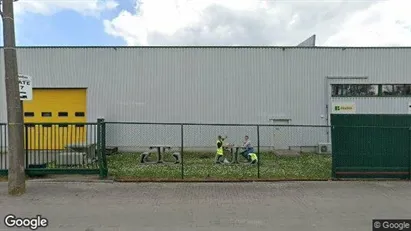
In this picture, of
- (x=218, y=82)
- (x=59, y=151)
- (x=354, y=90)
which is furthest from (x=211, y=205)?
(x=354, y=90)

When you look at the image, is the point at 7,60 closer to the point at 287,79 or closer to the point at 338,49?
the point at 287,79

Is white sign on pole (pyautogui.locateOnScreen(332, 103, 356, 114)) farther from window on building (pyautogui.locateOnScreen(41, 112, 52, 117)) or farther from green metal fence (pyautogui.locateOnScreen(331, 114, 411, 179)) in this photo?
window on building (pyautogui.locateOnScreen(41, 112, 52, 117))

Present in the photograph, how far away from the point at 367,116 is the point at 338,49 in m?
9.72

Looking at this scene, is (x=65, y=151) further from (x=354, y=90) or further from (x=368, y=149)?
(x=354, y=90)

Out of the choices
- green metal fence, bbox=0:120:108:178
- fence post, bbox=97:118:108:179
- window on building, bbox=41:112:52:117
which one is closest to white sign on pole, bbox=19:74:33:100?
green metal fence, bbox=0:120:108:178

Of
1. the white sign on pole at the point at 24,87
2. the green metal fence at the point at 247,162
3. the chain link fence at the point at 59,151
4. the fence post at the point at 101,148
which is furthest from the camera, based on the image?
the green metal fence at the point at 247,162

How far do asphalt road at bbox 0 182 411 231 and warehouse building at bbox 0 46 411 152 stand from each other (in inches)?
377

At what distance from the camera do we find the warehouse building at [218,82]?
1884cm

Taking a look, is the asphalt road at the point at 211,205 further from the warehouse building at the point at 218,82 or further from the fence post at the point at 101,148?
the warehouse building at the point at 218,82

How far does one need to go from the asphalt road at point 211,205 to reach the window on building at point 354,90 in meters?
9.96

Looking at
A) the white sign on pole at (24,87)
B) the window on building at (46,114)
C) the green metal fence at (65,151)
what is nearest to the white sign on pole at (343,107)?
the green metal fence at (65,151)

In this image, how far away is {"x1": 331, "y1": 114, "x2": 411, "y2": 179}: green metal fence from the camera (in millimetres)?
9984

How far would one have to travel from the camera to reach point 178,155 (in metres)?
14.1

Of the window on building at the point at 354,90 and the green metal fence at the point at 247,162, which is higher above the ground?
the window on building at the point at 354,90
